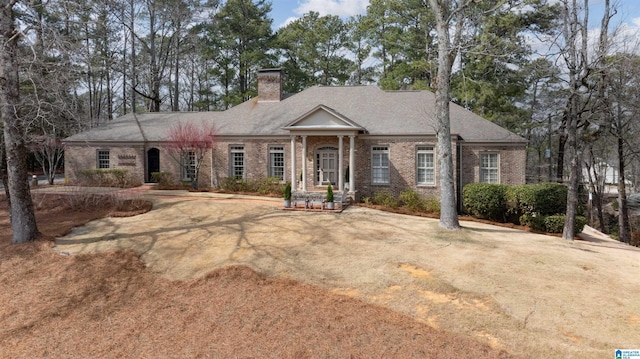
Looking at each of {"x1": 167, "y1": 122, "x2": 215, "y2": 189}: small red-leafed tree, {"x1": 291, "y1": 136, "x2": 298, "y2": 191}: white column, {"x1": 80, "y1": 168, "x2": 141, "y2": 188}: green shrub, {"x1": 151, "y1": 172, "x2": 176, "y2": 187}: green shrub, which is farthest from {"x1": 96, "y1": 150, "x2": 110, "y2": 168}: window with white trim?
{"x1": 291, "y1": 136, "x2": 298, "y2": 191}: white column

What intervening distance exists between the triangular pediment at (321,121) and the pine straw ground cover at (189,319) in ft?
36.5

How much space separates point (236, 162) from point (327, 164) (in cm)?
569

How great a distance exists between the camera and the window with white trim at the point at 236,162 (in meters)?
21.3

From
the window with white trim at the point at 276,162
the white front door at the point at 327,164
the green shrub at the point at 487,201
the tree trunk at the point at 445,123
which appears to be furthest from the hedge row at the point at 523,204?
the window with white trim at the point at 276,162

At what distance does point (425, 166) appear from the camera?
61.8 ft

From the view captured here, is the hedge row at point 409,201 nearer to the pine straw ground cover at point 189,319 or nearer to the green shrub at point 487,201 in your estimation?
the green shrub at point 487,201

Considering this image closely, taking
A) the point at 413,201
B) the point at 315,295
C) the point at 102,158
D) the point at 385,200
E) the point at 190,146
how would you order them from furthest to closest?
the point at 102,158, the point at 190,146, the point at 385,200, the point at 413,201, the point at 315,295

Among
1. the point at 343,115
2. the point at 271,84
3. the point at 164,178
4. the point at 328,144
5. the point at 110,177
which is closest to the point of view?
the point at 343,115

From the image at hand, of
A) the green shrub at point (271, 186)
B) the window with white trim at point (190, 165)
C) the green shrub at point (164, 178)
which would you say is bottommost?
the green shrub at point (271, 186)

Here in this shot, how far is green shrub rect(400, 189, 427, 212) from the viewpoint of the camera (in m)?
17.0

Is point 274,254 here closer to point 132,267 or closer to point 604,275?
point 132,267

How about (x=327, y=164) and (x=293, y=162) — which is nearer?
(x=293, y=162)

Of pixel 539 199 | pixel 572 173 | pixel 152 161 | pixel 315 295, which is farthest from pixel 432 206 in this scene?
pixel 152 161

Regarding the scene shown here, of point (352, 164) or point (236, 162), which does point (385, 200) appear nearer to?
point (352, 164)
